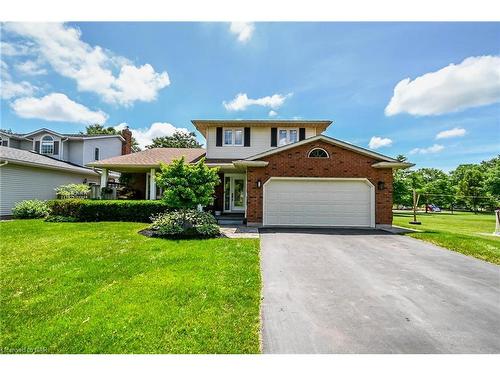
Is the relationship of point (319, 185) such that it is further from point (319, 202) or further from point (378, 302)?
point (378, 302)

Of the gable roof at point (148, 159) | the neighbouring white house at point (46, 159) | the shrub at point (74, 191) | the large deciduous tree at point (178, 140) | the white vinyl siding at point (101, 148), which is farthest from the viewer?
the large deciduous tree at point (178, 140)

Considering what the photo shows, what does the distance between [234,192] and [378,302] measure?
11.2 m

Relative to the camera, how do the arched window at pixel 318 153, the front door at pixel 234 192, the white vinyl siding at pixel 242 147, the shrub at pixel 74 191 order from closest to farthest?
the arched window at pixel 318 153 < the front door at pixel 234 192 < the shrub at pixel 74 191 < the white vinyl siding at pixel 242 147

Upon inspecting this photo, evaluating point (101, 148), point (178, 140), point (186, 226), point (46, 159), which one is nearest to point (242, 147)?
point (186, 226)

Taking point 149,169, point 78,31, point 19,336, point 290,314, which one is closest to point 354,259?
point 290,314

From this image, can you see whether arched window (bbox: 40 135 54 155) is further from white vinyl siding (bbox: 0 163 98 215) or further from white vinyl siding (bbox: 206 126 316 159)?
white vinyl siding (bbox: 206 126 316 159)

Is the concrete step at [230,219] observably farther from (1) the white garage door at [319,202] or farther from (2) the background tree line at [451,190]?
(2) the background tree line at [451,190]

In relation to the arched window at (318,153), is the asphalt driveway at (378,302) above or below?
below

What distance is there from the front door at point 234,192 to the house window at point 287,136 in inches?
135

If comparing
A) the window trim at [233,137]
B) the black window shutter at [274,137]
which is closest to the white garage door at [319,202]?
the black window shutter at [274,137]

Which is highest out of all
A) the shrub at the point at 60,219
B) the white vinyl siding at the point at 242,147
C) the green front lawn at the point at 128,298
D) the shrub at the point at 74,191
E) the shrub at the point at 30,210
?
the white vinyl siding at the point at 242,147

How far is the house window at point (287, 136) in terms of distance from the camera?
15.1 m

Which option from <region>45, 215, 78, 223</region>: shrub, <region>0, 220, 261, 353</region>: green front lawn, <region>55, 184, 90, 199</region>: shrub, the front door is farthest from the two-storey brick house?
<region>55, 184, 90, 199</region>: shrub

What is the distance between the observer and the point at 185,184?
8.89m
